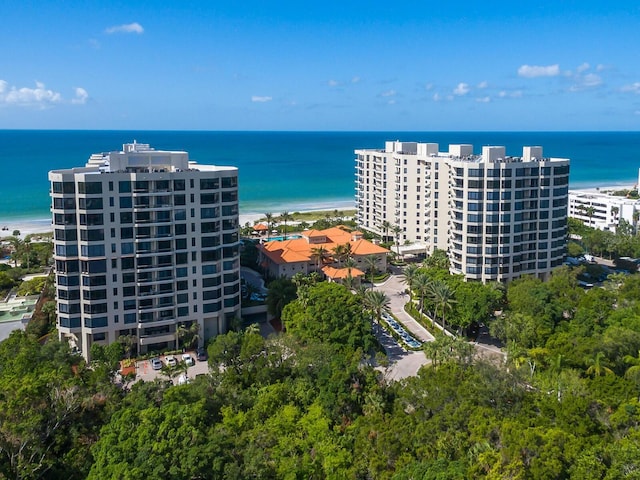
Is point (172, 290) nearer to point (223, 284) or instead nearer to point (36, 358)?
point (223, 284)

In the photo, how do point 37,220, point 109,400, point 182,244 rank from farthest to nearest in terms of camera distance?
1. point 37,220
2. point 182,244
3. point 109,400

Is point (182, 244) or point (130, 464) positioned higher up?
point (182, 244)

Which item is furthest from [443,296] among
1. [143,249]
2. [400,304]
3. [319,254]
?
[143,249]

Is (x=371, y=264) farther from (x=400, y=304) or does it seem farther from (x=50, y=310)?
(x=50, y=310)

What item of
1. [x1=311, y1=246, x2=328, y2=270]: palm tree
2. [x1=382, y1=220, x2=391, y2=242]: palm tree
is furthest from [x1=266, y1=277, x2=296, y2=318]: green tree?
[x1=382, y1=220, x2=391, y2=242]: palm tree

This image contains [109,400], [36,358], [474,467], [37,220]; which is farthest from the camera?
[37,220]

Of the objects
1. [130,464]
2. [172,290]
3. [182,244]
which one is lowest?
[130,464]

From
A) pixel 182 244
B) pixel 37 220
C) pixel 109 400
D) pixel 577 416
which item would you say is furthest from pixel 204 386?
pixel 37 220
